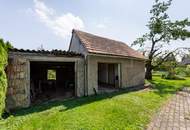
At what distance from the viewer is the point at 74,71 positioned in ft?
38.4

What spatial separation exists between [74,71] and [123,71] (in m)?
5.22

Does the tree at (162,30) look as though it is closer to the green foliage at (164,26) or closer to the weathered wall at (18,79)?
the green foliage at (164,26)

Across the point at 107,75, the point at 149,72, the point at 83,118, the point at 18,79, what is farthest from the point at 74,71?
the point at 149,72

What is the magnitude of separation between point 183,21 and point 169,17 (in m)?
1.99

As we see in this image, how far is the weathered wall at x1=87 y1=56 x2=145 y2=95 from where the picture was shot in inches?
452

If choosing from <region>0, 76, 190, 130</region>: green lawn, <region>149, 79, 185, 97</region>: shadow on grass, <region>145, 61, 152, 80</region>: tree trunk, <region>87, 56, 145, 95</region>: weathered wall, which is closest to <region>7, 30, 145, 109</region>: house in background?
<region>87, 56, 145, 95</region>: weathered wall

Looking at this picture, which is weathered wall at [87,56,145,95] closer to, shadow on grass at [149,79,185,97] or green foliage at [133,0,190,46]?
shadow on grass at [149,79,185,97]

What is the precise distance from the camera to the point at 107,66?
17.4m

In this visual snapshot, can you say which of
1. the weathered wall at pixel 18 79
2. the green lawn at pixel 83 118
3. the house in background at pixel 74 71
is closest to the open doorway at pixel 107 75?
the house in background at pixel 74 71

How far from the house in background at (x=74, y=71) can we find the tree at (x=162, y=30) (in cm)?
746

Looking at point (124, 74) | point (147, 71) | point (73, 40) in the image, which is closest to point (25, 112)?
point (73, 40)

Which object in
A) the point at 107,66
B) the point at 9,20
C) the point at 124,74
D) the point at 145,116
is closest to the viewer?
the point at 145,116

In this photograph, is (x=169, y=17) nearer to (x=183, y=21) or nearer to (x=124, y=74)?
(x=183, y=21)

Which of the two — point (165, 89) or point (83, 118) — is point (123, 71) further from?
point (83, 118)
